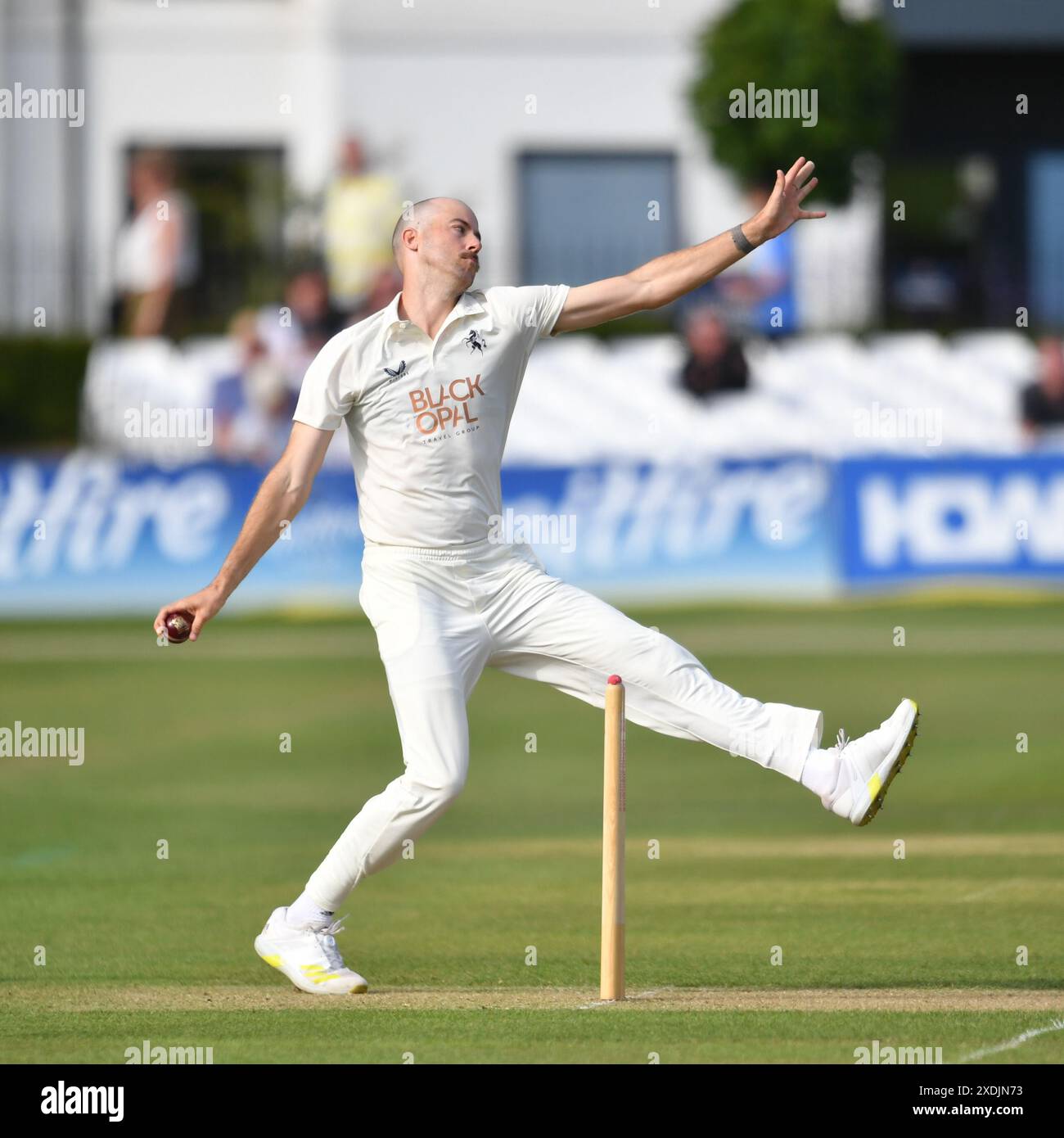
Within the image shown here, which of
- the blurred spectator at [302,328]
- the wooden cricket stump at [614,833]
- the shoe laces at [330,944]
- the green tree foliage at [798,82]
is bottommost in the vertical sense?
the shoe laces at [330,944]

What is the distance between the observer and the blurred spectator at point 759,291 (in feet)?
82.8

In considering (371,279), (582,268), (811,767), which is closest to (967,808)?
(811,767)

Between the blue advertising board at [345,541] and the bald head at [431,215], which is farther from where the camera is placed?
the blue advertising board at [345,541]

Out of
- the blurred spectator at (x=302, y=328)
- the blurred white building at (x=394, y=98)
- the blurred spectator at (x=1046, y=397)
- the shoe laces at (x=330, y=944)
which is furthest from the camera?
the blurred white building at (x=394, y=98)

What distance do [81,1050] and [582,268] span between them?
2234 centimetres

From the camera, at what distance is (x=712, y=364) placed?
941 inches

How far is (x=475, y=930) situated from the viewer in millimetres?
9688

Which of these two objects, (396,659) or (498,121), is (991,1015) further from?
(498,121)

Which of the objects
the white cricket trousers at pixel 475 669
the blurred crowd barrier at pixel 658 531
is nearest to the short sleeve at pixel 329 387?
the white cricket trousers at pixel 475 669

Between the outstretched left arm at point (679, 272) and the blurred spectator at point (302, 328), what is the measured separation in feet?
50.9

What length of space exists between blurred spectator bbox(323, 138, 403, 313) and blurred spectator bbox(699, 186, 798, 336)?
3.68 metres

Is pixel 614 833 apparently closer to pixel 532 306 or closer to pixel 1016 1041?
pixel 1016 1041

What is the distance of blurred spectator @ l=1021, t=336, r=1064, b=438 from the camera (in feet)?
79.3

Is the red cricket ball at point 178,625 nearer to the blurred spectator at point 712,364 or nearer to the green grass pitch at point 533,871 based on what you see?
the green grass pitch at point 533,871
